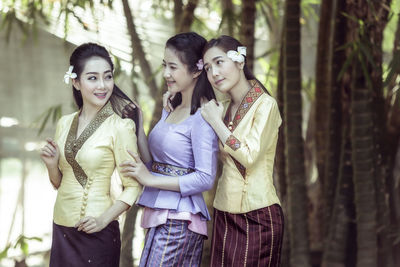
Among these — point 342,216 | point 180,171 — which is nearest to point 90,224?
point 180,171

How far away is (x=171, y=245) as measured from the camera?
2.12m

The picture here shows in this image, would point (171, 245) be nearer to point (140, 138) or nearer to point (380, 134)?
point (140, 138)

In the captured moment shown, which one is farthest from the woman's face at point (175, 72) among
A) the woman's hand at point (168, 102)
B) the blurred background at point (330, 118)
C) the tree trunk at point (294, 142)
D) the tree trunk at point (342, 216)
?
the tree trunk at point (342, 216)

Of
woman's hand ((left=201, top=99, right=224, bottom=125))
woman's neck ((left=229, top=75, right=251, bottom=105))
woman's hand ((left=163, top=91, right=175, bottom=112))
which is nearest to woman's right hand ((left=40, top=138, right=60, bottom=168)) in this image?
woman's hand ((left=163, top=91, right=175, bottom=112))

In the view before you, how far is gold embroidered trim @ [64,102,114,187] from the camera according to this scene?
7.22 feet

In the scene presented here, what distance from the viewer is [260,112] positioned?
217cm

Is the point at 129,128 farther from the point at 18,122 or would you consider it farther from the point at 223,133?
the point at 18,122

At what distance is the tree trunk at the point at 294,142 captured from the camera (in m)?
3.31

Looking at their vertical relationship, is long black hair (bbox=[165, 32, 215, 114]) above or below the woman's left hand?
above

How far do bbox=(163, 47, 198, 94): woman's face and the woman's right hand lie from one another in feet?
1.51

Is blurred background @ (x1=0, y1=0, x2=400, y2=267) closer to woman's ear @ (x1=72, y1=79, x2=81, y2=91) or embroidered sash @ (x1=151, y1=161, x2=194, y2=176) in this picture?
woman's ear @ (x1=72, y1=79, x2=81, y2=91)

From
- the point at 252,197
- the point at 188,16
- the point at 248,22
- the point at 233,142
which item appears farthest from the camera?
the point at 188,16

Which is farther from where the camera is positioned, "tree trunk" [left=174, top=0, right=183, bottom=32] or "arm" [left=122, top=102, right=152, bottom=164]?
"tree trunk" [left=174, top=0, right=183, bottom=32]

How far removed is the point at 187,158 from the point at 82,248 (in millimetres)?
484
